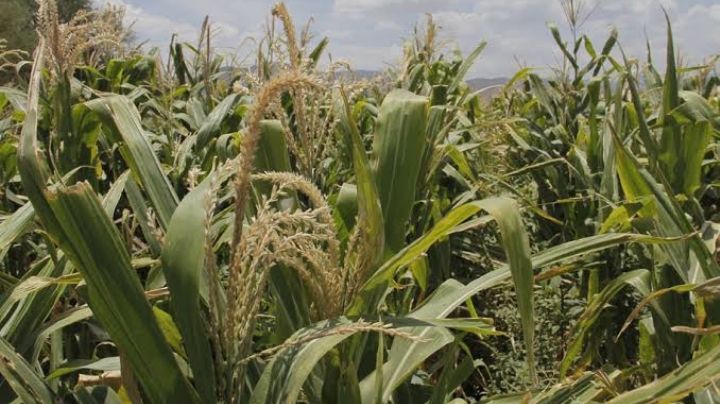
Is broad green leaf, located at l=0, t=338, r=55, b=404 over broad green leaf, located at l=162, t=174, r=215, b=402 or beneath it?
beneath

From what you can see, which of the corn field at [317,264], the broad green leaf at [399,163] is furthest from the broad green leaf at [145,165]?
the broad green leaf at [399,163]

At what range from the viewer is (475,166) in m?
2.72

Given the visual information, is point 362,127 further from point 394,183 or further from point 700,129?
point 394,183

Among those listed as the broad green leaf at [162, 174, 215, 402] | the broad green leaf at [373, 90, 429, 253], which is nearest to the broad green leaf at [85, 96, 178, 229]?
the broad green leaf at [162, 174, 215, 402]

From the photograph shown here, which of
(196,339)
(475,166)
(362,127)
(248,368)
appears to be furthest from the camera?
(362,127)

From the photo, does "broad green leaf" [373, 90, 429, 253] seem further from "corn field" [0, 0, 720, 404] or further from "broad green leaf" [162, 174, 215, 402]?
"broad green leaf" [162, 174, 215, 402]

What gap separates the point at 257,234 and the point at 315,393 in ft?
1.22

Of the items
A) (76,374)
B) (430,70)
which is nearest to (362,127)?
(430,70)

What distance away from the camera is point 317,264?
0.89 metres

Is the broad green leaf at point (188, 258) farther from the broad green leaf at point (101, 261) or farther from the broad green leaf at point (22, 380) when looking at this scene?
the broad green leaf at point (22, 380)

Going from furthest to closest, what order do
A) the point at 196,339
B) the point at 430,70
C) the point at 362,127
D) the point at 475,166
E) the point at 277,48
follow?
the point at 430,70 → the point at 362,127 → the point at 475,166 → the point at 277,48 → the point at 196,339

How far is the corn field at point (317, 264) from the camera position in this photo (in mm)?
846

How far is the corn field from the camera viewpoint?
0.85m

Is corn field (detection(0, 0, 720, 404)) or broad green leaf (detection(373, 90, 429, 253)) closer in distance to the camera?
corn field (detection(0, 0, 720, 404))
